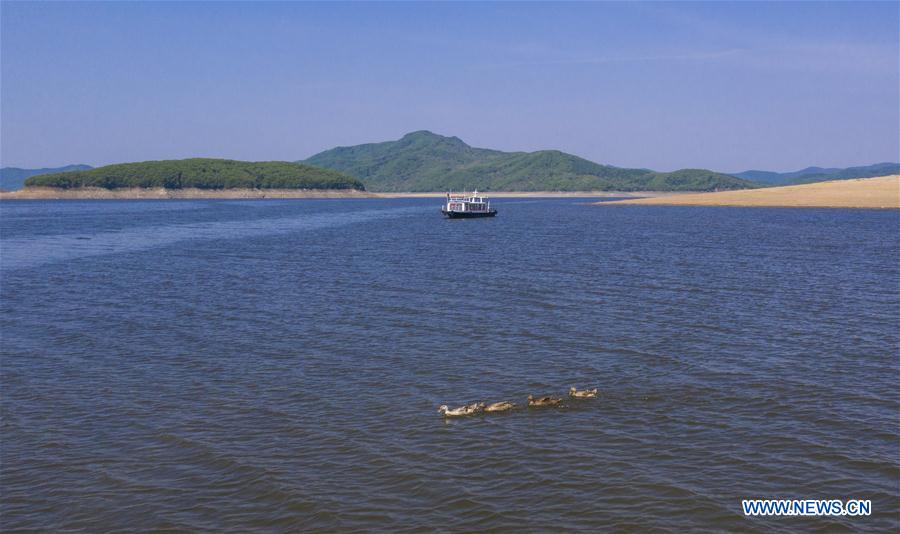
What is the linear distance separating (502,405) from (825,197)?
513 ft

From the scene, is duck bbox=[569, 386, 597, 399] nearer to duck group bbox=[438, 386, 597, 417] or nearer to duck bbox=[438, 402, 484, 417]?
duck group bbox=[438, 386, 597, 417]

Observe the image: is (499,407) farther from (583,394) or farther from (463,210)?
(463,210)

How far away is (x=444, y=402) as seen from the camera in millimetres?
20375

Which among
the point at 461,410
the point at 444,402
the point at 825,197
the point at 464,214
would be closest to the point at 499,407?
the point at 461,410

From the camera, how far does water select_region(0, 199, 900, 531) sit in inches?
562

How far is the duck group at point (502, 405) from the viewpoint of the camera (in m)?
19.1

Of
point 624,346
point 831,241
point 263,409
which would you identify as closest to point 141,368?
point 263,409

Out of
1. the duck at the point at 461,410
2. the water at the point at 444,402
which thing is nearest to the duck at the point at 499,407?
the duck at the point at 461,410

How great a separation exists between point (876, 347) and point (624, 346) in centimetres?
917

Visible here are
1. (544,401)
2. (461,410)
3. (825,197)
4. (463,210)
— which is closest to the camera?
(461,410)

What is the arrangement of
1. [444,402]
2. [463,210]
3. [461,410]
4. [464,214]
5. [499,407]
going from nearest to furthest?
[461,410] < [499,407] < [444,402] < [464,214] < [463,210]

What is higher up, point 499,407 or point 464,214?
point 464,214

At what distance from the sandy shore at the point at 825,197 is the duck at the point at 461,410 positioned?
14002 cm

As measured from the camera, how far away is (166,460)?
16.4m
